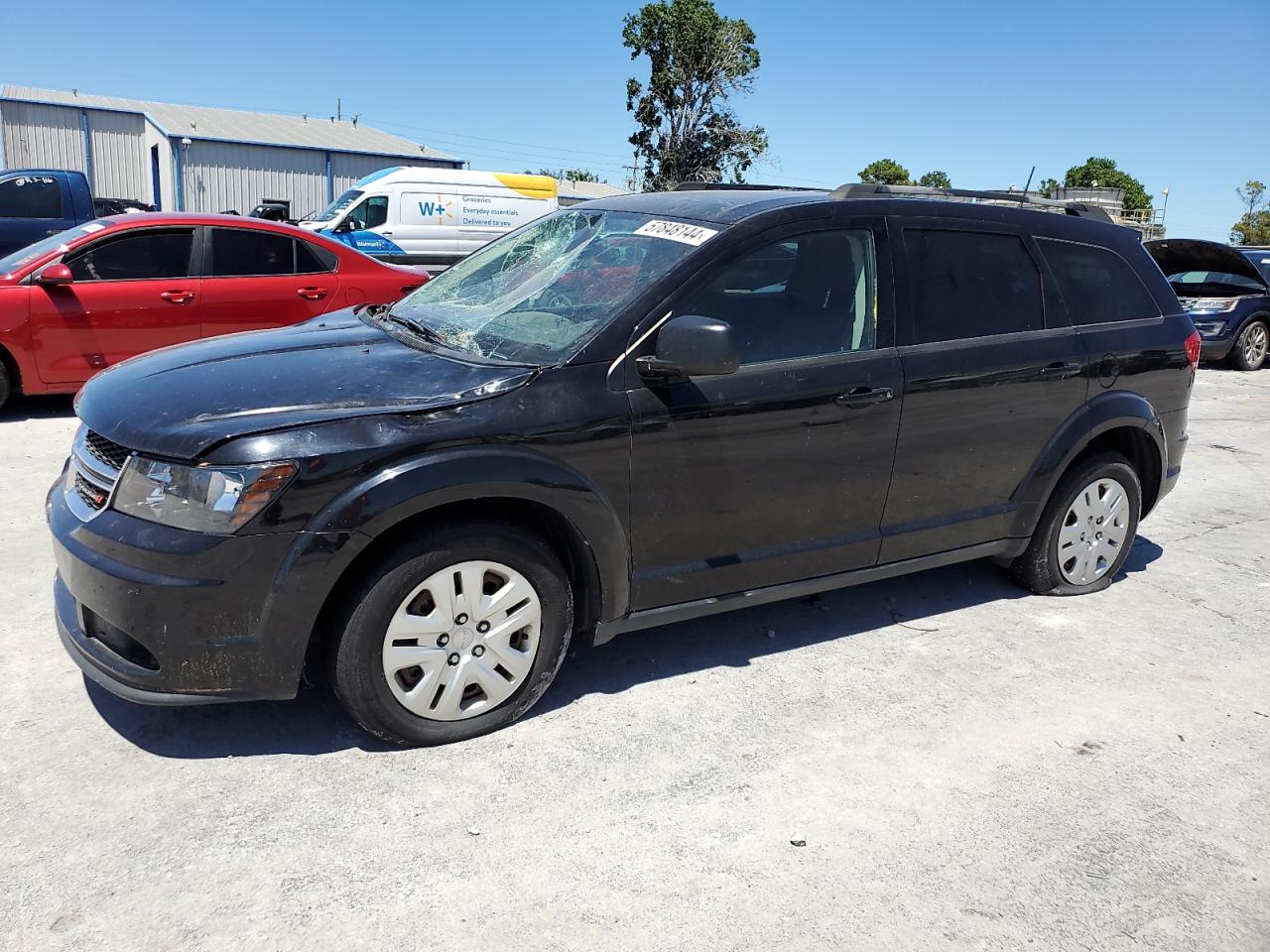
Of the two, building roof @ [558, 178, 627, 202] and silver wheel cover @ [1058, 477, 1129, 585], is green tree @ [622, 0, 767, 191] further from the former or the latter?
silver wheel cover @ [1058, 477, 1129, 585]

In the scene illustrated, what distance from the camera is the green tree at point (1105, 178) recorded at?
74.1 m

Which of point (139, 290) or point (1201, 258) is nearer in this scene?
point (139, 290)

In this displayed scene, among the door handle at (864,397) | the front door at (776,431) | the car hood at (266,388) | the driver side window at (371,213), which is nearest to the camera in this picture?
the car hood at (266,388)

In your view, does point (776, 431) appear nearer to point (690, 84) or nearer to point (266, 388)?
point (266, 388)

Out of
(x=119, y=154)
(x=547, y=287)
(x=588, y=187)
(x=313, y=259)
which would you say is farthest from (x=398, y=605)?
(x=588, y=187)

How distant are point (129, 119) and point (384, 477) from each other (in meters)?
43.4

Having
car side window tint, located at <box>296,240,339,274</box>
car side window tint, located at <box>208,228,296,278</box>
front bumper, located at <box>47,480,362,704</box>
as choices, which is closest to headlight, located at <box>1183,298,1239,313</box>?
car side window tint, located at <box>296,240,339,274</box>

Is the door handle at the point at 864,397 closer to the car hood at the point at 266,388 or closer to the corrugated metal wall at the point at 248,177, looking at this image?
the car hood at the point at 266,388

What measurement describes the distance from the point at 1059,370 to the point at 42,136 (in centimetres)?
4315

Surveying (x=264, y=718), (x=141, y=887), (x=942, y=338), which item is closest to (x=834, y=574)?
(x=942, y=338)

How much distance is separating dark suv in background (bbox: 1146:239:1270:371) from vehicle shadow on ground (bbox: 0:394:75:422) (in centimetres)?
1290

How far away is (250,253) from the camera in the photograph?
26.3 feet

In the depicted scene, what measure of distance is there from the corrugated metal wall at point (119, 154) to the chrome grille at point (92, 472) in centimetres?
4065

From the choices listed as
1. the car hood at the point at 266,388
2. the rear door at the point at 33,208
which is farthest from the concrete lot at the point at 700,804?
the rear door at the point at 33,208
